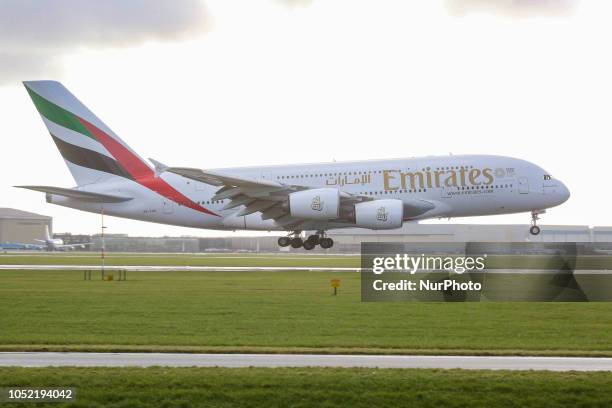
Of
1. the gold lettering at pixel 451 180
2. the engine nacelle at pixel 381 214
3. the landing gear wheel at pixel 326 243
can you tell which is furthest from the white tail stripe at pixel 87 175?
the gold lettering at pixel 451 180

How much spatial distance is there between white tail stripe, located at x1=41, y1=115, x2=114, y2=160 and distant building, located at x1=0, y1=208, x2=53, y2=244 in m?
119

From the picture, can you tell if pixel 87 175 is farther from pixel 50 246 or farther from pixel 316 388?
pixel 50 246

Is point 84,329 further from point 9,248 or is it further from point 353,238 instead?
point 9,248

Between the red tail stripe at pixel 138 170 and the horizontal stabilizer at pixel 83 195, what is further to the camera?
the red tail stripe at pixel 138 170

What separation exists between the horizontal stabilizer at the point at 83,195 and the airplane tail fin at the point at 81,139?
1.64 meters

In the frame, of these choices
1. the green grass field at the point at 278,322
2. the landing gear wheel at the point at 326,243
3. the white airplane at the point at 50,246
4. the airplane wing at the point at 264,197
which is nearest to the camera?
the green grass field at the point at 278,322

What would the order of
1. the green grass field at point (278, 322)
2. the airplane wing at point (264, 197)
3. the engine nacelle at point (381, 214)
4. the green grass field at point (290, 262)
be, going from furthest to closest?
the green grass field at point (290, 262), the engine nacelle at point (381, 214), the airplane wing at point (264, 197), the green grass field at point (278, 322)

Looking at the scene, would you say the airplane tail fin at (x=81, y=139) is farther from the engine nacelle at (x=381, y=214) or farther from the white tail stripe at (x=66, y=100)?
the engine nacelle at (x=381, y=214)

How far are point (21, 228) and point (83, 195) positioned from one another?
127 m

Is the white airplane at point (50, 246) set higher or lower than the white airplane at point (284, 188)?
lower

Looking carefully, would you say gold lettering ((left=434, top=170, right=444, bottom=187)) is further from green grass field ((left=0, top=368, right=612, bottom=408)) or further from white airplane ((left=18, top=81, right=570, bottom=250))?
green grass field ((left=0, top=368, right=612, bottom=408))

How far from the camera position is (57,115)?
5334cm

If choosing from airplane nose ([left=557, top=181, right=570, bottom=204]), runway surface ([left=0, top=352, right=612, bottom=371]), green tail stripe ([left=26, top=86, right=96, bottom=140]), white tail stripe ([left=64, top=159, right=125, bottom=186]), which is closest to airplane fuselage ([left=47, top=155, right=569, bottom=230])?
airplane nose ([left=557, top=181, right=570, bottom=204])

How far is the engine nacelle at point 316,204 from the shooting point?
1797 inches
